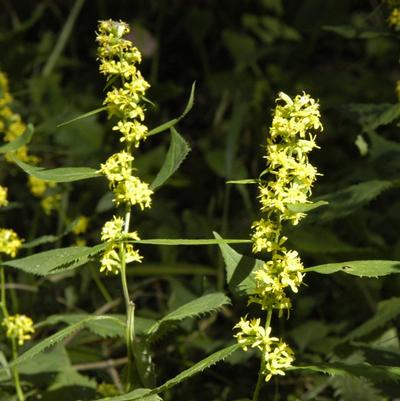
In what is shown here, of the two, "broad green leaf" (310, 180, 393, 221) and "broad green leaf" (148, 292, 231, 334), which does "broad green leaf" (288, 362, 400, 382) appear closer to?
"broad green leaf" (148, 292, 231, 334)

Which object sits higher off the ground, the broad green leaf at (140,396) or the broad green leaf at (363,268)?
the broad green leaf at (363,268)

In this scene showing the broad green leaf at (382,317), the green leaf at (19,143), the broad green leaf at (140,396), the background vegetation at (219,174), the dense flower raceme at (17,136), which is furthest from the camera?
the dense flower raceme at (17,136)

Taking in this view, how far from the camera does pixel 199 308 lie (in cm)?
157

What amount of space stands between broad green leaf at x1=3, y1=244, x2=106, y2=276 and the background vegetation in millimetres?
514

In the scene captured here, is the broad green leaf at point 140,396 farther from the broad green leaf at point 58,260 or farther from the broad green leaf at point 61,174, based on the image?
the broad green leaf at point 61,174

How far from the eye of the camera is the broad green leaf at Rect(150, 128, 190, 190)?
1.57 metres

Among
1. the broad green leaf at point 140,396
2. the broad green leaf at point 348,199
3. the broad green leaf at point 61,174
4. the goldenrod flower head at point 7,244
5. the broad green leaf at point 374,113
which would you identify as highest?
the broad green leaf at point 374,113

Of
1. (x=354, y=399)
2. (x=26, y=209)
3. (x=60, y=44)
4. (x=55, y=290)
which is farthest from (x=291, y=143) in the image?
(x=60, y=44)

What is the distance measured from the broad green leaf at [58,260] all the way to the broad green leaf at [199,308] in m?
0.20

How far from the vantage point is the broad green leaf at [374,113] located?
2.03m

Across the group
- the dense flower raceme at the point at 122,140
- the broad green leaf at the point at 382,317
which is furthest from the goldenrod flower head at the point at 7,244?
the broad green leaf at the point at 382,317

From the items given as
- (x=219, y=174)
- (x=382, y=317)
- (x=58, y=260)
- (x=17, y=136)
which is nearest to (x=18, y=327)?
(x=58, y=260)

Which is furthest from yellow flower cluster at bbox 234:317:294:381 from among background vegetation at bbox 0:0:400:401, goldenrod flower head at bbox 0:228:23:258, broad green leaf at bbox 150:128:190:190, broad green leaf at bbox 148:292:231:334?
goldenrod flower head at bbox 0:228:23:258

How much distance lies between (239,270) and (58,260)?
1.16 feet
